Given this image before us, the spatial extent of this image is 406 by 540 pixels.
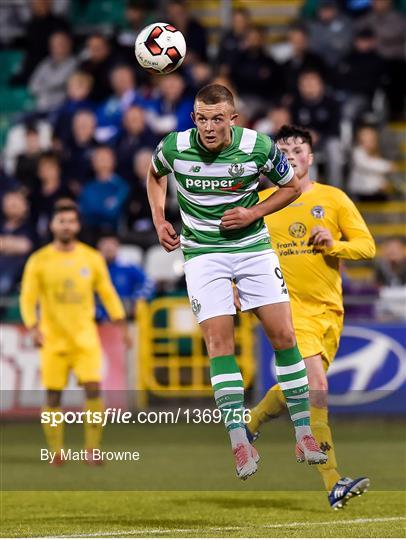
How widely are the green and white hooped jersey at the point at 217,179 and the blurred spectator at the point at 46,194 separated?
886 centimetres

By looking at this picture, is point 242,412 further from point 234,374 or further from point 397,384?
point 397,384

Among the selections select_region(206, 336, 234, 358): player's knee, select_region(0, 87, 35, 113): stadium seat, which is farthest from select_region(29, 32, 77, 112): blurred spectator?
select_region(206, 336, 234, 358): player's knee

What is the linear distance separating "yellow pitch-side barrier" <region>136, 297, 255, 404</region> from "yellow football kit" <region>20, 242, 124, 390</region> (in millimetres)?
2958

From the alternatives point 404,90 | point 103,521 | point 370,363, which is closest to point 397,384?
point 370,363

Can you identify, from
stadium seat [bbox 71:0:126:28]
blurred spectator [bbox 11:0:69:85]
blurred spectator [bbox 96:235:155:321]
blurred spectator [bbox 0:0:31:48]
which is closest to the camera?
blurred spectator [bbox 96:235:155:321]

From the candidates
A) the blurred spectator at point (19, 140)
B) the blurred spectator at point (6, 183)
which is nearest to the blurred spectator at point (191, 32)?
the blurred spectator at point (19, 140)

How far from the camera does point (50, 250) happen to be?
41.9ft

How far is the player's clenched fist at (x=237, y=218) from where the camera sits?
26.4ft

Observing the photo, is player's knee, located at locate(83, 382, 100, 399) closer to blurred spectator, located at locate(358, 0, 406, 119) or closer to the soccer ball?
the soccer ball

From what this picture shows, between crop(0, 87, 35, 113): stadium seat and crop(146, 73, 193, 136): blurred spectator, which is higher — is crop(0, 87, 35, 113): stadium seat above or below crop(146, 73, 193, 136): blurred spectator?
below

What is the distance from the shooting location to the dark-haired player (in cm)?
806

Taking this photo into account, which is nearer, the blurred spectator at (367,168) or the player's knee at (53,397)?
the player's knee at (53,397)

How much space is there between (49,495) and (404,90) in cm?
984

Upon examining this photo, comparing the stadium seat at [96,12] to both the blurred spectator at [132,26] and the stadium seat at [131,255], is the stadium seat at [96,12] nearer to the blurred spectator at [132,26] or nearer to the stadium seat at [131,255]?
the blurred spectator at [132,26]
